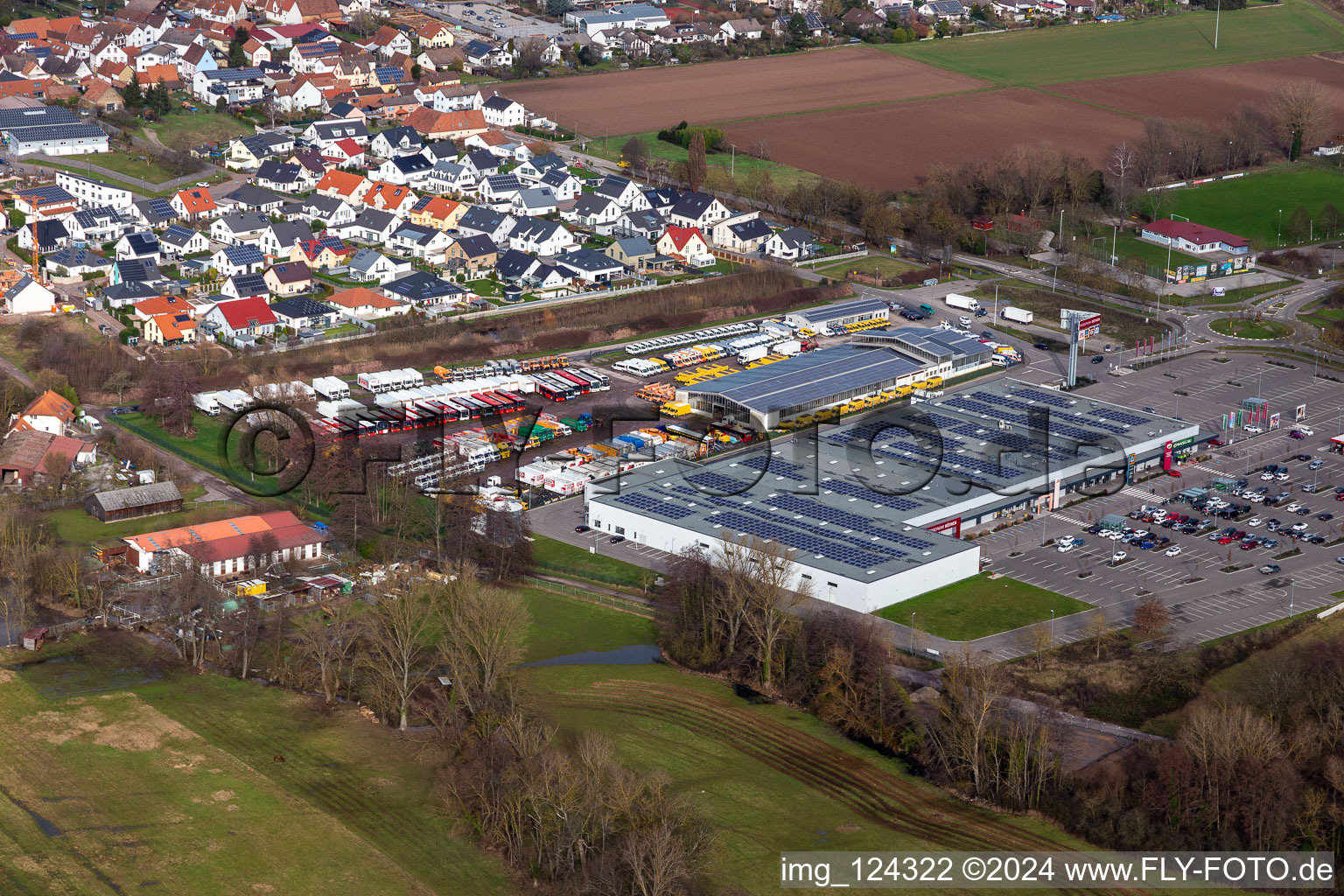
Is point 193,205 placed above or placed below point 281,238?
above

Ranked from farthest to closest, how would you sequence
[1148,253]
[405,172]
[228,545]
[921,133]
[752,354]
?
[921,133]
[405,172]
[1148,253]
[752,354]
[228,545]

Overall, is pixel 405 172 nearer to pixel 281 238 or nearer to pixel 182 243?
pixel 281 238

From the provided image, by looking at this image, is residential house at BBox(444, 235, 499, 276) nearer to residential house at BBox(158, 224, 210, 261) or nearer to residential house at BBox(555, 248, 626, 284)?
residential house at BBox(555, 248, 626, 284)

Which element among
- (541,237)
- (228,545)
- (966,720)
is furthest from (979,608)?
(541,237)

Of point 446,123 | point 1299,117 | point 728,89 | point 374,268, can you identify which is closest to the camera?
point 374,268

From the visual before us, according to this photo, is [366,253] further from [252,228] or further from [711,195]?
[711,195]

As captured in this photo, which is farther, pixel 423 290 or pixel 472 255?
pixel 472 255

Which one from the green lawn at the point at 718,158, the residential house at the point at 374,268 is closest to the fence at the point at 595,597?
the residential house at the point at 374,268

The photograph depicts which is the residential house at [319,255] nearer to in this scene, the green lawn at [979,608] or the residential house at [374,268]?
the residential house at [374,268]
